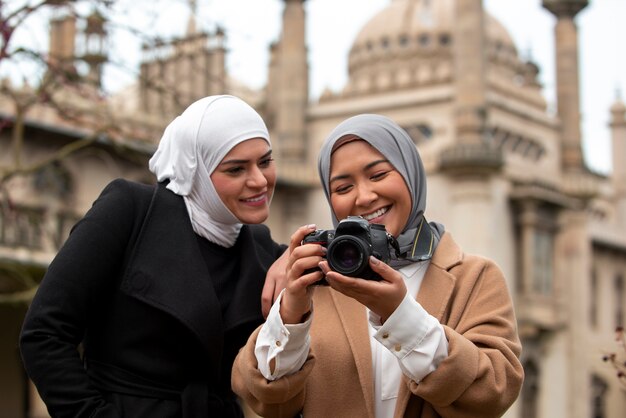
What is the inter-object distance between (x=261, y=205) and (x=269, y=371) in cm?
60

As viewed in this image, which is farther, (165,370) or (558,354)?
(558,354)

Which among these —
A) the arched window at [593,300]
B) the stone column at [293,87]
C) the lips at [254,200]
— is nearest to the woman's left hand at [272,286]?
the lips at [254,200]

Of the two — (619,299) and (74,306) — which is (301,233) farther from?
(619,299)

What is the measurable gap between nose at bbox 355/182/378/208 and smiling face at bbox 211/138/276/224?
32 cm

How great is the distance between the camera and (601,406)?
130ft

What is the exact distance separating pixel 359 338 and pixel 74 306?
2.72 feet

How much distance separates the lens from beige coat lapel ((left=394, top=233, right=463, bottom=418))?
317 cm

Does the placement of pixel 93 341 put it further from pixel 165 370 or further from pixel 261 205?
pixel 261 205

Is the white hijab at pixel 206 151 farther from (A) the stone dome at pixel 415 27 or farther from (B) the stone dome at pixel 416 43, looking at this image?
(A) the stone dome at pixel 415 27

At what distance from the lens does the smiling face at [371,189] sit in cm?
326

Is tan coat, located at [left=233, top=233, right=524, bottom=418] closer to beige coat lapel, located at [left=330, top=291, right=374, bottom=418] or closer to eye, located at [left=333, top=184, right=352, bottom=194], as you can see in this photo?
beige coat lapel, located at [left=330, top=291, right=374, bottom=418]

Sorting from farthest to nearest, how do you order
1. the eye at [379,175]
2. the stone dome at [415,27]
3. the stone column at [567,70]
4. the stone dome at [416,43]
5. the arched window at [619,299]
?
the stone dome at [415,27] < the stone dome at [416,43] < the arched window at [619,299] < the stone column at [567,70] < the eye at [379,175]

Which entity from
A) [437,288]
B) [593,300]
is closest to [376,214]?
[437,288]

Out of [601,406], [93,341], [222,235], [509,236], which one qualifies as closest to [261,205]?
[222,235]
